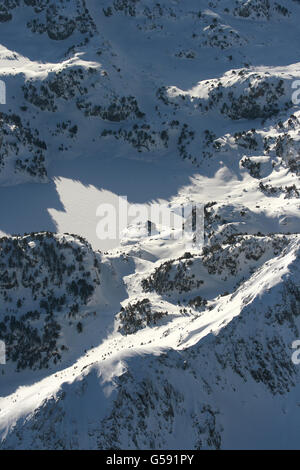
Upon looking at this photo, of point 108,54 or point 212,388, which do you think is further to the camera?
point 108,54

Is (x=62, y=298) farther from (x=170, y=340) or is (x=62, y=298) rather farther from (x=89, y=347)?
(x=170, y=340)

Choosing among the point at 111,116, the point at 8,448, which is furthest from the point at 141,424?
the point at 111,116

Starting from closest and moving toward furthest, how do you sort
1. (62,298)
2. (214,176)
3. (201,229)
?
(62,298) → (201,229) → (214,176)

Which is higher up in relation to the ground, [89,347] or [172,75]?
[172,75]

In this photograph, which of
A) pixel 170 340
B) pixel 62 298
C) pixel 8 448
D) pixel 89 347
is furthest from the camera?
pixel 62 298

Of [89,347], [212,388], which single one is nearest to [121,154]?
[89,347]
